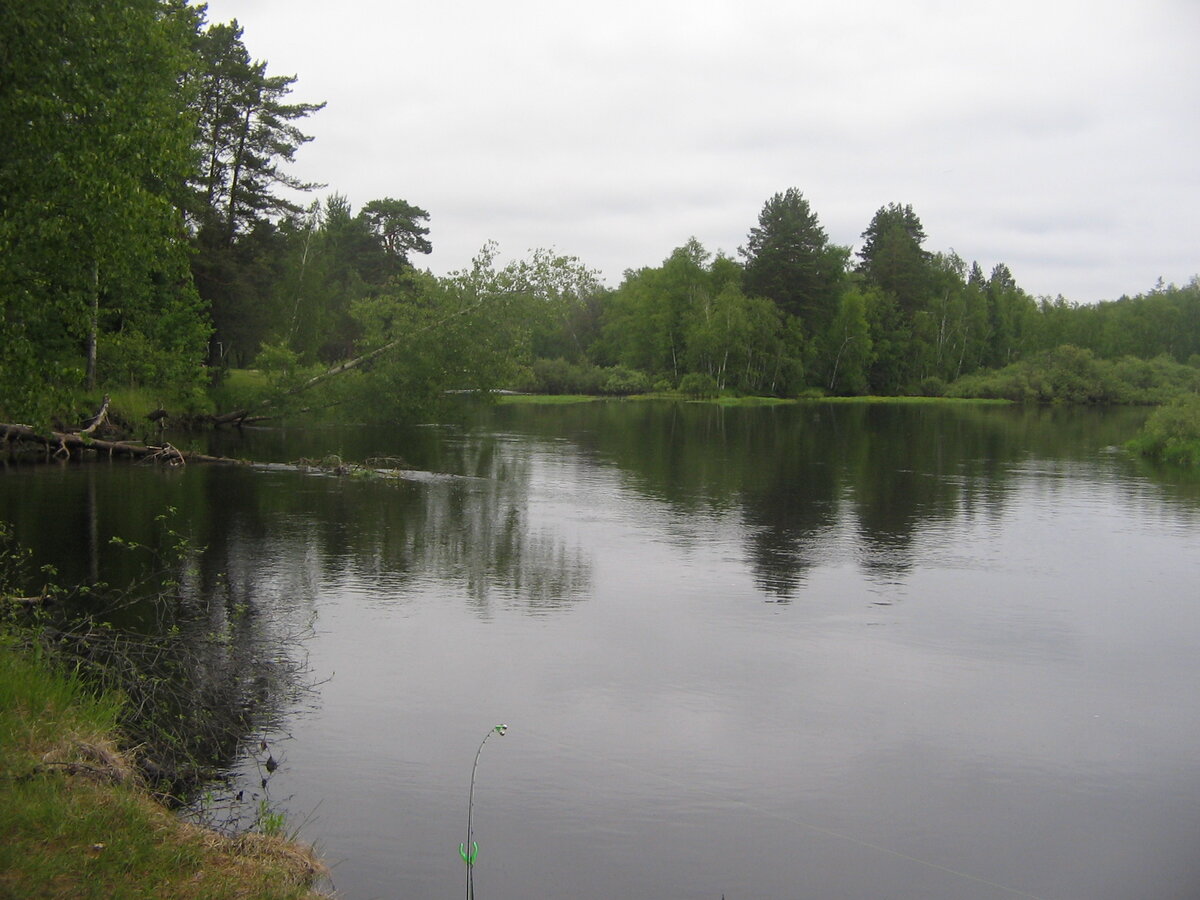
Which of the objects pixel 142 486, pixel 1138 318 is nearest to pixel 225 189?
pixel 142 486

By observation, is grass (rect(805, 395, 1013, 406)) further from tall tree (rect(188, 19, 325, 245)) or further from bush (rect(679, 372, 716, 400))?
tall tree (rect(188, 19, 325, 245))

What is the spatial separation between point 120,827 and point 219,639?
5.84m

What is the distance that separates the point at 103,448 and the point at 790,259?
7283 centimetres

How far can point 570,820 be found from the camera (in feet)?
26.8

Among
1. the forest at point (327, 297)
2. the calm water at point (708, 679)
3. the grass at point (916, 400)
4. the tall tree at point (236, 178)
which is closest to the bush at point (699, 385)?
the forest at point (327, 297)

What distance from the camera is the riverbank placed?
5.45m

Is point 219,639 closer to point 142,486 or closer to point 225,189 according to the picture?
point 142,486

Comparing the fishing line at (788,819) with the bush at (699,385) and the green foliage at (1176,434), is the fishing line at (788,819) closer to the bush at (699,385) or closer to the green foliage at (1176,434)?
the green foliage at (1176,434)

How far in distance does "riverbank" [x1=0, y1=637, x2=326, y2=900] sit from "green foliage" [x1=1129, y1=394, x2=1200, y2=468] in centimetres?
3715

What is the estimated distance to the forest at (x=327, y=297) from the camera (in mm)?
11703

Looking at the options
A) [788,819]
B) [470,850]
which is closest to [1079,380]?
[788,819]

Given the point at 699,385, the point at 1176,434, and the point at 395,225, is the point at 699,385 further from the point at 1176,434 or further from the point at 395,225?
the point at 1176,434

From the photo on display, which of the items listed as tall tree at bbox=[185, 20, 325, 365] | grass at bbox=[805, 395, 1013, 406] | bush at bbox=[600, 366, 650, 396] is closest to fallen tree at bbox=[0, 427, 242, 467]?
tall tree at bbox=[185, 20, 325, 365]

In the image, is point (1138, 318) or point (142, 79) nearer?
point (142, 79)
